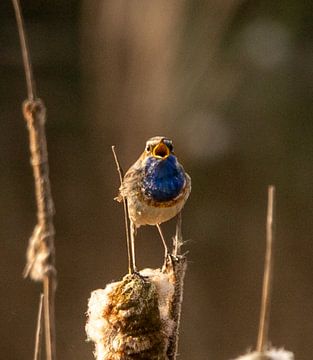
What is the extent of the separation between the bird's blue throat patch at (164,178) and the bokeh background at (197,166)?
69.6 inches

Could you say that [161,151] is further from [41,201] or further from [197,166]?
[197,166]

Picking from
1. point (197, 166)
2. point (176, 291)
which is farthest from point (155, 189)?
point (197, 166)

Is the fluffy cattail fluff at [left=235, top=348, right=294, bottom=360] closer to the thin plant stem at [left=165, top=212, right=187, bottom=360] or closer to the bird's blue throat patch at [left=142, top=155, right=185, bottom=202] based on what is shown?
the thin plant stem at [left=165, top=212, right=187, bottom=360]

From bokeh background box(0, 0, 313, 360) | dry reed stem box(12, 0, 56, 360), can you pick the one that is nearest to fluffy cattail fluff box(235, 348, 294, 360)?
dry reed stem box(12, 0, 56, 360)

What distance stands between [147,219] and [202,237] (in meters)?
2.14

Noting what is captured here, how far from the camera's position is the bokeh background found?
9.57 feet

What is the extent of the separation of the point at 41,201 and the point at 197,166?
89.5 inches

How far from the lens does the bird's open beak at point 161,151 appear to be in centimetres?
95

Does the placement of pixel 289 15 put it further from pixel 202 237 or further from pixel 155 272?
pixel 155 272

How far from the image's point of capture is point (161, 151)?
96cm

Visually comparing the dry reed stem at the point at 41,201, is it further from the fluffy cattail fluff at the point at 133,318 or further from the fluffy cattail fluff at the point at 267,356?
the fluffy cattail fluff at the point at 267,356

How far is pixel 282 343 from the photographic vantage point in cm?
312

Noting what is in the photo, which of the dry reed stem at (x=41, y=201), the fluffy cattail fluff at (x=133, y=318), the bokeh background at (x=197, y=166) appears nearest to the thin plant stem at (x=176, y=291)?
the fluffy cattail fluff at (x=133, y=318)

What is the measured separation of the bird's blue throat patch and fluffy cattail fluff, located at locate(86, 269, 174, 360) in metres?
0.13
